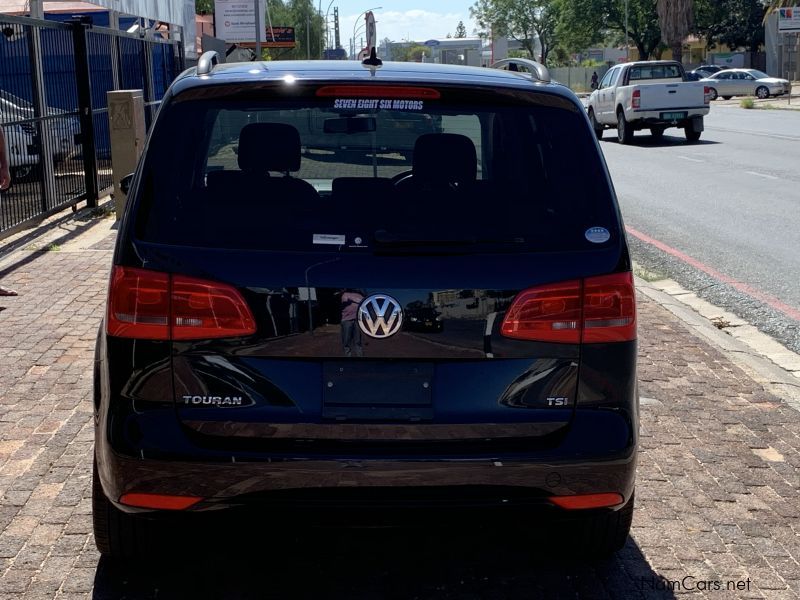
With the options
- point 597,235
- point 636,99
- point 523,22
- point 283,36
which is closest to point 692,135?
point 636,99

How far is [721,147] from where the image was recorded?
2512cm

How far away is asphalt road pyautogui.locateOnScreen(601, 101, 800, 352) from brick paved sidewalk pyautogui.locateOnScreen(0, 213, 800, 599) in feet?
7.58

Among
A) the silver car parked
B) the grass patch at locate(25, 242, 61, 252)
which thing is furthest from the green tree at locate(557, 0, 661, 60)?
the grass patch at locate(25, 242, 61, 252)

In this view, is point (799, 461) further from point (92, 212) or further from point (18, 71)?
point (92, 212)

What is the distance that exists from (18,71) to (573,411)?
10599 millimetres

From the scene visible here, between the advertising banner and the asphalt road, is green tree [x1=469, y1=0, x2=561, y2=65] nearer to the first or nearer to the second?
the advertising banner

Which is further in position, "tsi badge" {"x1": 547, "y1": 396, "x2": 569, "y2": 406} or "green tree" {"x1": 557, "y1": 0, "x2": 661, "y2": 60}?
"green tree" {"x1": 557, "y1": 0, "x2": 661, "y2": 60}

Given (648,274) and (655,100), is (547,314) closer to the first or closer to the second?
(648,274)

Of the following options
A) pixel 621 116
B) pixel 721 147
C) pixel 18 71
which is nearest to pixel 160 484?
pixel 18 71

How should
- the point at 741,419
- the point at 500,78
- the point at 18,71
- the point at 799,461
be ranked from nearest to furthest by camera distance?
the point at 500,78 < the point at 799,461 < the point at 741,419 < the point at 18,71

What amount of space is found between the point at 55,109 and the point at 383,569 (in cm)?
1108

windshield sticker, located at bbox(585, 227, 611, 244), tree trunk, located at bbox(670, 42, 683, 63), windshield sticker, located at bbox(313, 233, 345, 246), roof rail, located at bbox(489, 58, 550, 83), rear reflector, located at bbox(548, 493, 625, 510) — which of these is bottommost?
rear reflector, located at bbox(548, 493, 625, 510)

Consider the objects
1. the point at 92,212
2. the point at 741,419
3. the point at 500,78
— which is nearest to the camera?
the point at 500,78

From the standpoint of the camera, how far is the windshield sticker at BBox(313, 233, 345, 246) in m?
3.35
